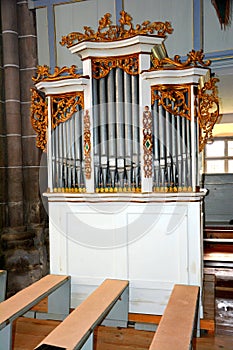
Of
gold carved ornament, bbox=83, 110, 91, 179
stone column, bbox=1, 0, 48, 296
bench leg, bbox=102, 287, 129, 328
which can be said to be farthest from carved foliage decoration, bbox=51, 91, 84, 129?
bench leg, bbox=102, 287, 129, 328

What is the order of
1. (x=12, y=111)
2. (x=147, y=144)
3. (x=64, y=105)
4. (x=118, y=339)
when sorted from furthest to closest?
(x=12, y=111) < (x=64, y=105) < (x=147, y=144) < (x=118, y=339)

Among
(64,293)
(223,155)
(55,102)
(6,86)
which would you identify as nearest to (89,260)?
(64,293)

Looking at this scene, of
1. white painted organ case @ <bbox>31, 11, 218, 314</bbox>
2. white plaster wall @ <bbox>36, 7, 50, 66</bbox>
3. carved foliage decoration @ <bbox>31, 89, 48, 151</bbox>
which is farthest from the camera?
white plaster wall @ <bbox>36, 7, 50, 66</bbox>

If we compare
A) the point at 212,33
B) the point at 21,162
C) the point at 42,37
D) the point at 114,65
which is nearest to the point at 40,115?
the point at 114,65

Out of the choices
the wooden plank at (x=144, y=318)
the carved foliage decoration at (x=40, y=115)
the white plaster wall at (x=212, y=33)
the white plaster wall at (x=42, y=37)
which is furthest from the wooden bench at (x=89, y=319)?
the white plaster wall at (x=42, y=37)

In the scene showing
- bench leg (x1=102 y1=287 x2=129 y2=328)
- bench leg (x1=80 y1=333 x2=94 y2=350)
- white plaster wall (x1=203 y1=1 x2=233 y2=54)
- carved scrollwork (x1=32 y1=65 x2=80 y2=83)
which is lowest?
bench leg (x1=102 y1=287 x2=129 y2=328)

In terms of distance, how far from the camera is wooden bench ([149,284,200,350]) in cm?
203

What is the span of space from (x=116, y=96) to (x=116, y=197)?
968 millimetres

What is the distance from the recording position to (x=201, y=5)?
4.46 metres

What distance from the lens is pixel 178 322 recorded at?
233cm

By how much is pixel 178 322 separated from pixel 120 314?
0.97m

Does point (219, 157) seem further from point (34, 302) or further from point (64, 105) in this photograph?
point (34, 302)

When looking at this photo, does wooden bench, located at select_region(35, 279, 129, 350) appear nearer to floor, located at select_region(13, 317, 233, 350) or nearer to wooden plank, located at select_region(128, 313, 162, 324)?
floor, located at select_region(13, 317, 233, 350)

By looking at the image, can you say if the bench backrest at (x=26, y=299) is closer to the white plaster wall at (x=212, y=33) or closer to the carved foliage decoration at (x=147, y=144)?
the carved foliage decoration at (x=147, y=144)
